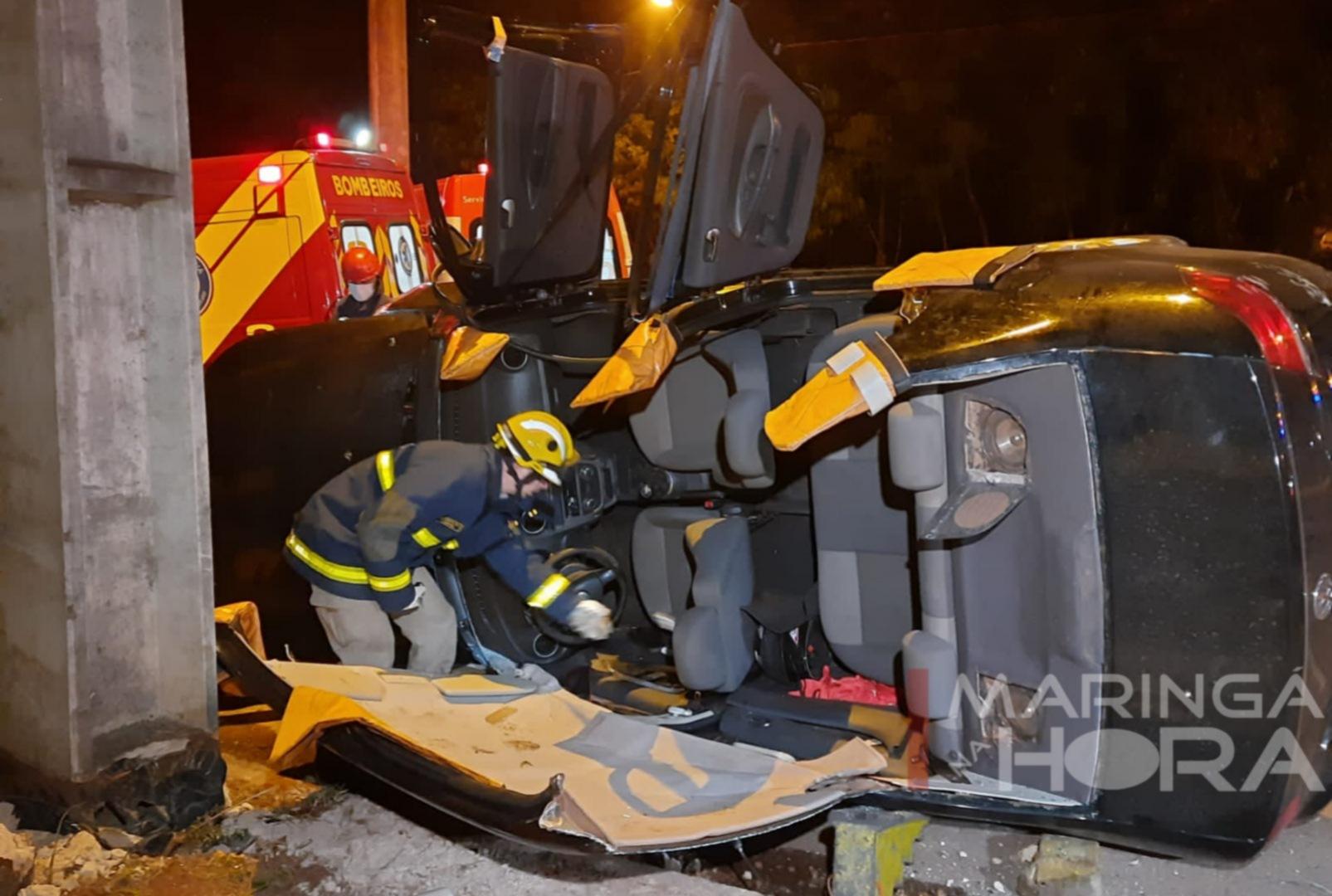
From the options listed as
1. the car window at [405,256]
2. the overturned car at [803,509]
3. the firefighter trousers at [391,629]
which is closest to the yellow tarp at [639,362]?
the overturned car at [803,509]

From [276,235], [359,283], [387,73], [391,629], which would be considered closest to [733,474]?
[391,629]

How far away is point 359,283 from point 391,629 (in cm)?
463

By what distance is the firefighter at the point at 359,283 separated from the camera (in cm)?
859

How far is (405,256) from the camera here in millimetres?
9477

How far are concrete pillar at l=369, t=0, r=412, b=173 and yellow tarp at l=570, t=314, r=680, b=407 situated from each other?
34.2 ft

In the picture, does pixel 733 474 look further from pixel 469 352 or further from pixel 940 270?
pixel 940 270

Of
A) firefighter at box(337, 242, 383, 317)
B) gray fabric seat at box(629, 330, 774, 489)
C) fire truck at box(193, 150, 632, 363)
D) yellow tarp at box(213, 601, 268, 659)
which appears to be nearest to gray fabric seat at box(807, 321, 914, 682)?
gray fabric seat at box(629, 330, 774, 489)

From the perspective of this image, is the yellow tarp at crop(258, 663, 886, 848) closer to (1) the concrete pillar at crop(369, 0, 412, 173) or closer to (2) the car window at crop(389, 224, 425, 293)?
(2) the car window at crop(389, 224, 425, 293)

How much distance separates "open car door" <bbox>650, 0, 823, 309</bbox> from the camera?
334 cm

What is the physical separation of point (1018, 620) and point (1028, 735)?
0.85ft

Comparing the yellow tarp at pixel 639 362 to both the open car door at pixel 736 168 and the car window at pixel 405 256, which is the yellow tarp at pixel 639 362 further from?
the car window at pixel 405 256

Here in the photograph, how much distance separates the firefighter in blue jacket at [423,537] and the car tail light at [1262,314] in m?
2.15

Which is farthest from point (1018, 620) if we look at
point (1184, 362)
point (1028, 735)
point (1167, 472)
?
point (1184, 362)

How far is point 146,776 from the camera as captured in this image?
3.46 metres
